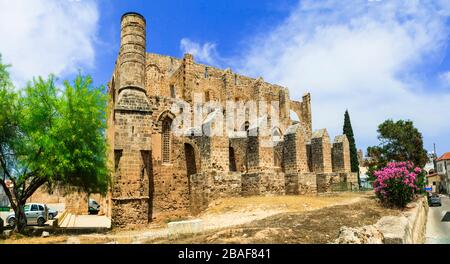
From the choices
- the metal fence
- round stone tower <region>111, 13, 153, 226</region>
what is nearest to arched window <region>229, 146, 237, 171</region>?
the metal fence

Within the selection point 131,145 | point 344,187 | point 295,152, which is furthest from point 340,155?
point 131,145

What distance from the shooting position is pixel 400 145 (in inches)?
1239

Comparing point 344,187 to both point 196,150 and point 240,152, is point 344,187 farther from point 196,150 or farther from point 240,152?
point 196,150

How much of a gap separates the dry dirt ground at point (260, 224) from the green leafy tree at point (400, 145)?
58.0 feet

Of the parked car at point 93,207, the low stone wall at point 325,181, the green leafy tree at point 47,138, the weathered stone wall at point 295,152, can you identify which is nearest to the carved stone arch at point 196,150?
the weathered stone wall at point 295,152

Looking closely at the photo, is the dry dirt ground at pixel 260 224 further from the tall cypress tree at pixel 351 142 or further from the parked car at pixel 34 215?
the tall cypress tree at pixel 351 142

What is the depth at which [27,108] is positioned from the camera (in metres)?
13.1

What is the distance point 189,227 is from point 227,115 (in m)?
15.7

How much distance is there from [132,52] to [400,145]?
25507mm

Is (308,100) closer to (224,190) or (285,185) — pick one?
(285,185)

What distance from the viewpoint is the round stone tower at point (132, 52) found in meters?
16.9

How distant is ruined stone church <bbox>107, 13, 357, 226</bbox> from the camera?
1570cm

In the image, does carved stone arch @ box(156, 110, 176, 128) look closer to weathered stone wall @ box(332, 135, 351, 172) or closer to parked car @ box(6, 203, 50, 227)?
parked car @ box(6, 203, 50, 227)

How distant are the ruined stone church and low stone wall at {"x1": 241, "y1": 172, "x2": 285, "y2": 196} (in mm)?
52
